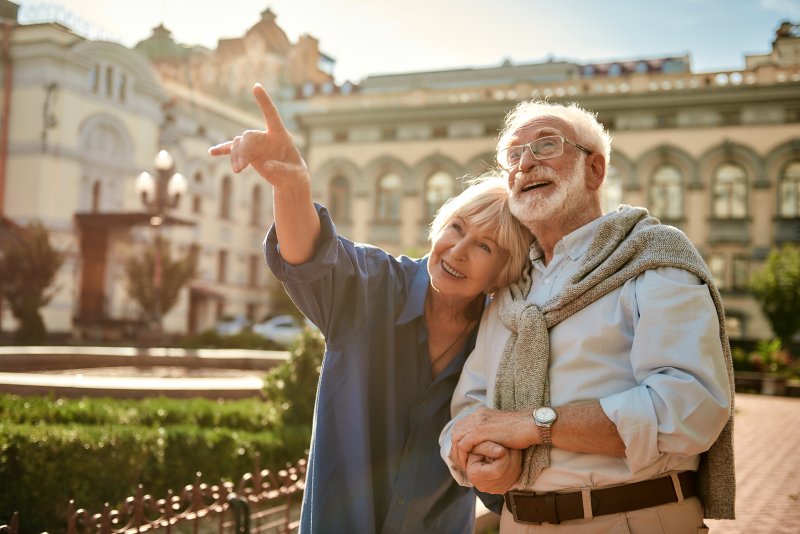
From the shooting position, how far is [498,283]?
2775 mm

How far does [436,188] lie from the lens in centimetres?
3450

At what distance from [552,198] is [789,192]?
31.6m

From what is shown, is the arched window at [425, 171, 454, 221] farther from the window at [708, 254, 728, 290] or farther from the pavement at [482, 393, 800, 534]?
the pavement at [482, 393, 800, 534]

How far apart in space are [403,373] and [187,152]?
3478cm

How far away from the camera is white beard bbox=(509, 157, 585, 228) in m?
2.55

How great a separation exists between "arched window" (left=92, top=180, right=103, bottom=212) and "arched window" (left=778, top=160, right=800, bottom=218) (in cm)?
2772

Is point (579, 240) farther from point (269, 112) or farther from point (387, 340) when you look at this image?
point (269, 112)

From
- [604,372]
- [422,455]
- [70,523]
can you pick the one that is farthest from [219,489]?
[604,372]

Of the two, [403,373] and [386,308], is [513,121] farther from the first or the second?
[403,373]

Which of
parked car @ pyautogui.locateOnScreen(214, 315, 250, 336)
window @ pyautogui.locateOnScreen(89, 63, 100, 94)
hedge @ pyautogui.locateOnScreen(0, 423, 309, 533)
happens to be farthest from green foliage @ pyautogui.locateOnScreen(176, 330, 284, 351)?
hedge @ pyautogui.locateOnScreen(0, 423, 309, 533)

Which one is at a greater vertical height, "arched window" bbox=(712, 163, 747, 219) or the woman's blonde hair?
"arched window" bbox=(712, 163, 747, 219)

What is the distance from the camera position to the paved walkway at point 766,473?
6203mm

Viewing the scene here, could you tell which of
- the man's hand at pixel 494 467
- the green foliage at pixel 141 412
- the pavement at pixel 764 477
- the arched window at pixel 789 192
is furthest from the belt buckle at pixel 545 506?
the arched window at pixel 789 192

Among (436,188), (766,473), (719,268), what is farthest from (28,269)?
(719,268)
